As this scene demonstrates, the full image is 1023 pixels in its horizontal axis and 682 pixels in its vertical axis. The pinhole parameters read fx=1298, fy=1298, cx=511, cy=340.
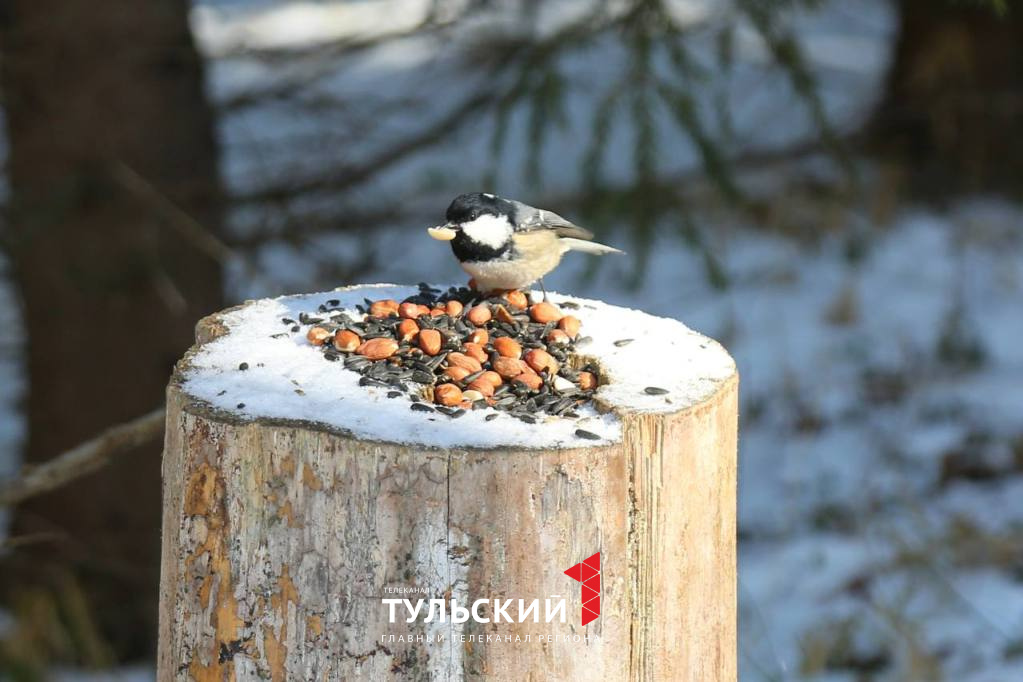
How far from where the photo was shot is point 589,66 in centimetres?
846

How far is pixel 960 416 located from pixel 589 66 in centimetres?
412

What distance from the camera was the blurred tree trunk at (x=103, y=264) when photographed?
4.05 meters

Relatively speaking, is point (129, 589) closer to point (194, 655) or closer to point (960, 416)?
point (194, 655)

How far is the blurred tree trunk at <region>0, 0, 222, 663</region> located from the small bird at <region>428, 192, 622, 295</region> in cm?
179

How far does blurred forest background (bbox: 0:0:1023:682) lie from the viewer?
11.2 ft

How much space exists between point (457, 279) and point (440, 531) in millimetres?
4234

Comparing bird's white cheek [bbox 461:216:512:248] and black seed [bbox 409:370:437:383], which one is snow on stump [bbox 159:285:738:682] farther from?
bird's white cheek [bbox 461:216:512:248]

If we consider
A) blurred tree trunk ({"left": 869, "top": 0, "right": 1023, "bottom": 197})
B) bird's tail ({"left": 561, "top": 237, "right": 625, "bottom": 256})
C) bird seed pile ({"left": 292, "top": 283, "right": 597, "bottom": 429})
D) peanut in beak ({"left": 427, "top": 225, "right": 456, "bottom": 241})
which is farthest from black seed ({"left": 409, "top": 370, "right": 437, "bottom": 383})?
blurred tree trunk ({"left": 869, "top": 0, "right": 1023, "bottom": 197})

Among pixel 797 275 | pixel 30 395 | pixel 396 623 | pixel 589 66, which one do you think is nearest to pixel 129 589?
pixel 30 395

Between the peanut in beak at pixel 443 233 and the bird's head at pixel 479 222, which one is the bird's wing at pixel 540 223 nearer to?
the bird's head at pixel 479 222

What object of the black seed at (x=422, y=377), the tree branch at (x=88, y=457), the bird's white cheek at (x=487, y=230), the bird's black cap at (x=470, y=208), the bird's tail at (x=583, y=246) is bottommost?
the tree branch at (x=88, y=457)

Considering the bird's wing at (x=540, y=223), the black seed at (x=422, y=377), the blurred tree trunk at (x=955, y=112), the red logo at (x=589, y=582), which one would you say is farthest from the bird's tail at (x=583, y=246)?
the blurred tree trunk at (x=955, y=112)

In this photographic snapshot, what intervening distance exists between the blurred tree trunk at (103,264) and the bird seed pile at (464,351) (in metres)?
1.86

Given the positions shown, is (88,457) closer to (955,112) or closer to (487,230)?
(487,230)
